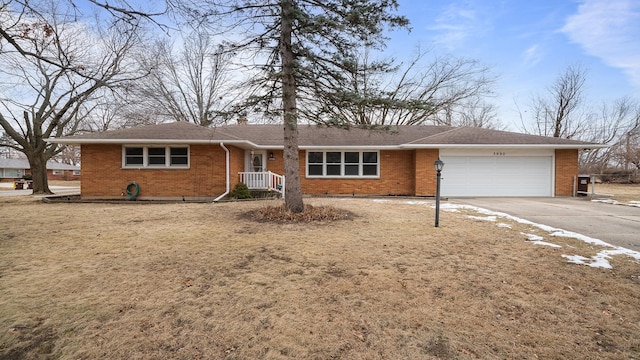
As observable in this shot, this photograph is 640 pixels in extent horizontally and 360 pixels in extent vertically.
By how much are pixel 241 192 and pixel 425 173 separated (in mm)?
8677

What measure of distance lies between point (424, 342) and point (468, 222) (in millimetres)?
→ 5794

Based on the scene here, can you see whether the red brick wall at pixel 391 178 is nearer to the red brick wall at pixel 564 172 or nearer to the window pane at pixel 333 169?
the window pane at pixel 333 169

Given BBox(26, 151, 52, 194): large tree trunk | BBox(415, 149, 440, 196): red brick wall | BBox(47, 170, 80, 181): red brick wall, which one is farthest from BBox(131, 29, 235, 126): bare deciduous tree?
BBox(47, 170, 80, 181): red brick wall

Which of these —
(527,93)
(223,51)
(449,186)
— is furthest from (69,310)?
(527,93)

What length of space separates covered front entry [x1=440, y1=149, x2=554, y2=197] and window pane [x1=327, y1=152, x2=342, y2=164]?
4.98 meters

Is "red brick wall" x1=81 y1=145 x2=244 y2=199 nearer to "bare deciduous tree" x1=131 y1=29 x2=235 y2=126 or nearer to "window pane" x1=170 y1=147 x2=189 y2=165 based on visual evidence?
"window pane" x1=170 y1=147 x2=189 y2=165

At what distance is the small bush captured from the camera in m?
12.5

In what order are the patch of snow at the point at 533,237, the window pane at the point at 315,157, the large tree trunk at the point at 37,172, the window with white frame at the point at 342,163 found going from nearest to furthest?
the patch of snow at the point at 533,237
the window with white frame at the point at 342,163
the window pane at the point at 315,157
the large tree trunk at the point at 37,172

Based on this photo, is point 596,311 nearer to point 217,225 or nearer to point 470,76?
point 217,225

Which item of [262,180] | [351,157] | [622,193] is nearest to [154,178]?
[262,180]

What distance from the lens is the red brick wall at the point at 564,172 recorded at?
14.1 m

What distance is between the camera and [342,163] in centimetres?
1536

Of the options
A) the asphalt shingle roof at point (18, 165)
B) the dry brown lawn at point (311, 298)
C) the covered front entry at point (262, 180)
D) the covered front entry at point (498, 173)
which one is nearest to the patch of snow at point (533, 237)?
the dry brown lawn at point (311, 298)

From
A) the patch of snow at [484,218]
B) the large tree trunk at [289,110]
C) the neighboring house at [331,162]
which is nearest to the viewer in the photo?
the large tree trunk at [289,110]
